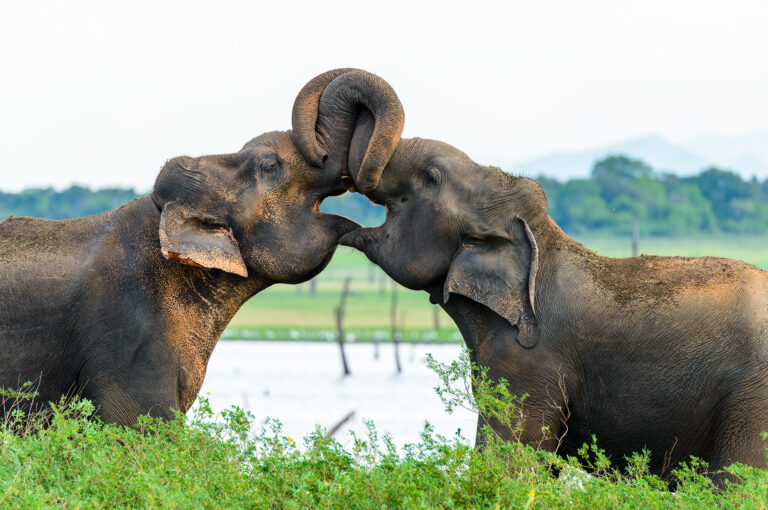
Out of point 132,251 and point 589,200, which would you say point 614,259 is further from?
point 589,200

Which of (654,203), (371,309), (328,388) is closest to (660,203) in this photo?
(654,203)

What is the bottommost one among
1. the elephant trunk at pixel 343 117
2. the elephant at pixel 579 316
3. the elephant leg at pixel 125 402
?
the elephant leg at pixel 125 402

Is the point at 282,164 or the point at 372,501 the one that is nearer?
the point at 372,501

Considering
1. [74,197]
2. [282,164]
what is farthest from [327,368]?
[282,164]

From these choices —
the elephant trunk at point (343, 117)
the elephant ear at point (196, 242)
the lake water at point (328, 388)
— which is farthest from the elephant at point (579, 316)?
the lake water at point (328, 388)

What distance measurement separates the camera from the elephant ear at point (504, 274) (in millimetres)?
5973

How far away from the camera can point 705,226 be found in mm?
60594

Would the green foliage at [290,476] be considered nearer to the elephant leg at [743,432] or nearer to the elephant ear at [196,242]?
the elephant leg at [743,432]

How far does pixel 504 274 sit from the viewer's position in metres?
6.08

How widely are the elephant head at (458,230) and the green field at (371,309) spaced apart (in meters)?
42.1

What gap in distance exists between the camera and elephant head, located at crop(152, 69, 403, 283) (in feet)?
21.7

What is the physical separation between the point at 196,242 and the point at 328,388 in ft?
92.0

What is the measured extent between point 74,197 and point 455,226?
37.4 metres

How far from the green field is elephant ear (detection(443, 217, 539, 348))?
4230 cm
